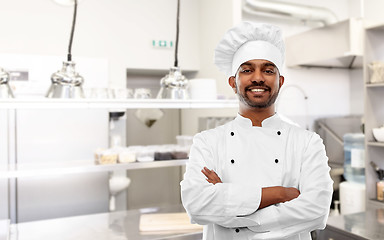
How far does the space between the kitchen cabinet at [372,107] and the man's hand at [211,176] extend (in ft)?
6.56

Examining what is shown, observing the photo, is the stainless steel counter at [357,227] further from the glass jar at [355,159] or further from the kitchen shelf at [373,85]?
the kitchen shelf at [373,85]

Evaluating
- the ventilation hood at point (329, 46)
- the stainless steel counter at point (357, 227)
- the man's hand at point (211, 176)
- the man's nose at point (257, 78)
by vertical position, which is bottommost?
the stainless steel counter at point (357, 227)

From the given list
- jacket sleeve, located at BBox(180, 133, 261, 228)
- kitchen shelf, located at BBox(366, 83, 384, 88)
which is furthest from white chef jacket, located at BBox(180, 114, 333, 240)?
kitchen shelf, located at BBox(366, 83, 384, 88)

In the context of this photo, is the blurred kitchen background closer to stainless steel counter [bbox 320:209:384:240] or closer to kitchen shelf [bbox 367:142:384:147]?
kitchen shelf [bbox 367:142:384:147]

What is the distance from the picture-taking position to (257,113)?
3.43 ft

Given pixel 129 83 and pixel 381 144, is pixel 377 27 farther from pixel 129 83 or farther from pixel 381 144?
pixel 129 83

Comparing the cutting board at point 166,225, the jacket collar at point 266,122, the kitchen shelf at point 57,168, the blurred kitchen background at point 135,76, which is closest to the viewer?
the jacket collar at point 266,122

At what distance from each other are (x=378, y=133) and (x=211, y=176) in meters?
2.03

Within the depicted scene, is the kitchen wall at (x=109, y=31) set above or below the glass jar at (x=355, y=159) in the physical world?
above

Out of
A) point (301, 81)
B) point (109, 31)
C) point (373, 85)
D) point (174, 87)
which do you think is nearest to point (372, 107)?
point (373, 85)

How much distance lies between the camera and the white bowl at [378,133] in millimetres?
2535

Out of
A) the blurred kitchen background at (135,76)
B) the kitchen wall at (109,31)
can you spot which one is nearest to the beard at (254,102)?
the blurred kitchen background at (135,76)

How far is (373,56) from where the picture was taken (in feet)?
8.70

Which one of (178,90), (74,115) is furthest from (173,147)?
(74,115)
